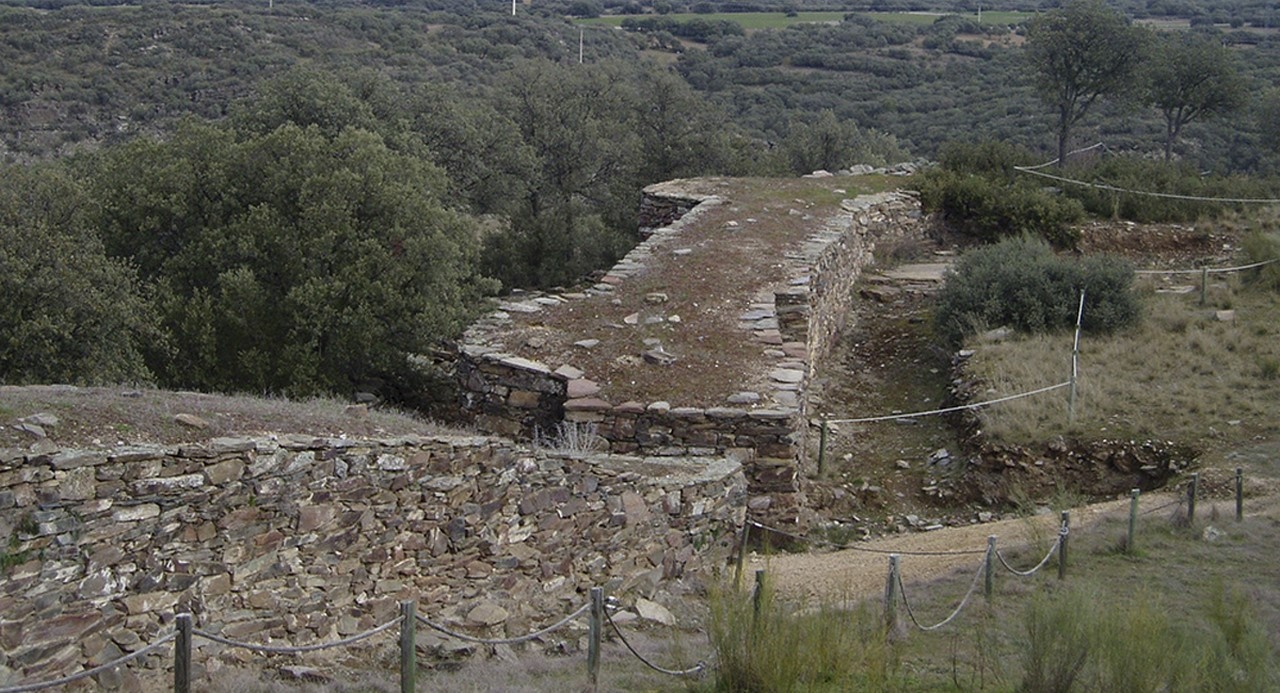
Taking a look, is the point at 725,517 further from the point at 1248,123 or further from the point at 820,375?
the point at 1248,123

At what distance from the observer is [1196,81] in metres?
28.6

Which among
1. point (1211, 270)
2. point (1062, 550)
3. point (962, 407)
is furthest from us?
point (1211, 270)

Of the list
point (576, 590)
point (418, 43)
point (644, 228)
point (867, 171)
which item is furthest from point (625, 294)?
point (418, 43)

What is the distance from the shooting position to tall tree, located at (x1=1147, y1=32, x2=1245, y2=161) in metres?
28.4

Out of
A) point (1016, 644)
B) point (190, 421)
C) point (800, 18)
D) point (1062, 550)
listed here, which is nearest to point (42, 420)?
point (190, 421)

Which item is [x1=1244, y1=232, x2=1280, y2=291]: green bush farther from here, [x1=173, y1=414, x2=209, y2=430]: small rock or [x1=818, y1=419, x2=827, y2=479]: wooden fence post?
[x1=173, y1=414, x2=209, y2=430]: small rock

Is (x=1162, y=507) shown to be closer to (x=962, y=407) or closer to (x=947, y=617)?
(x=962, y=407)

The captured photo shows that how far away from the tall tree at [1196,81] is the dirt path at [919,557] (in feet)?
66.8

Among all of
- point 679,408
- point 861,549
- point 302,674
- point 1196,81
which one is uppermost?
point 1196,81

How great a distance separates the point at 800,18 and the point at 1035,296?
6412cm

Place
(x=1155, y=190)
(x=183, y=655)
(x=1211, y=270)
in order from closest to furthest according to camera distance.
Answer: (x=183, y=655), (x=1211, y=270), (x=1155, y=190)

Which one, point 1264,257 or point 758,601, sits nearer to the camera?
point 758,601

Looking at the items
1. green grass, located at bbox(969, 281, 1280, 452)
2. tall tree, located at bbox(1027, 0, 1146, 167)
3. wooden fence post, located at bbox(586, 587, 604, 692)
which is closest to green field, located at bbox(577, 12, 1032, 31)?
tall tree, located at bbox(1027, 0, 1146, 167)

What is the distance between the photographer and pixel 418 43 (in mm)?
50062
